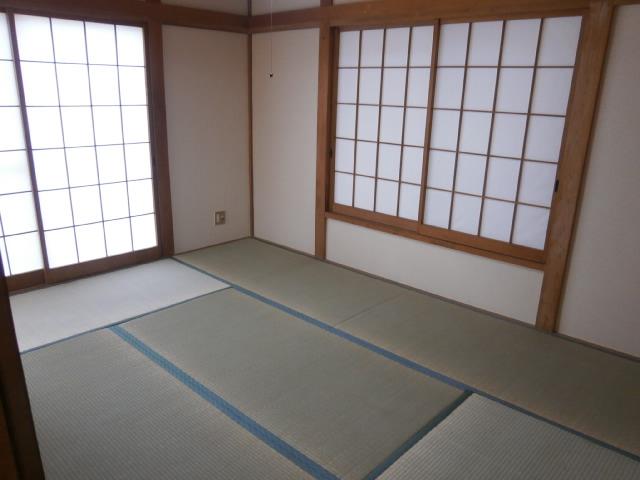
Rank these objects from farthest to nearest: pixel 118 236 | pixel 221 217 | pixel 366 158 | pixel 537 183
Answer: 1. pixel 221 217
2. pixel 118 236
3. pixel 366 158
4. pixel 537 183

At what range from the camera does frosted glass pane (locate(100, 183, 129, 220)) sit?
4332mm

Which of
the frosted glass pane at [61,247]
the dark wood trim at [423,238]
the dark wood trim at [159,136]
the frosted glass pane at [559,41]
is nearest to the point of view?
the frosted glass pane at [559,41]

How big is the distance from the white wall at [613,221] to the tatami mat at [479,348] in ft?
0.67

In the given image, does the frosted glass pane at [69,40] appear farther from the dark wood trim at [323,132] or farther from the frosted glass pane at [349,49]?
the frosted glass pane at [349,49]

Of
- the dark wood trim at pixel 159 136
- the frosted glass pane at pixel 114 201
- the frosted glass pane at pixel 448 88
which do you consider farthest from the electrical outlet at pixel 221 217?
the frosted glass pane at pixel 448 88

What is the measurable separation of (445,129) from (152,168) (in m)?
2.63

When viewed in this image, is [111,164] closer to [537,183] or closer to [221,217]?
[221,217]

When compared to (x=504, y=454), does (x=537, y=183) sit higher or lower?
higher

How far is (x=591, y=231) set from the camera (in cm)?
315

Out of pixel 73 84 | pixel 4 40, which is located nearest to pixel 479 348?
pixel 73 84

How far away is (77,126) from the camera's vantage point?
158 inches

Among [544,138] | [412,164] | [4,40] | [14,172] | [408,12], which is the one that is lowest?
[14,172]

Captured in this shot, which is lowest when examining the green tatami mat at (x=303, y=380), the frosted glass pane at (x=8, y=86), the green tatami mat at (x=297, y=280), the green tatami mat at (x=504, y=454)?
the green tatami mat at (x=504, y=454)

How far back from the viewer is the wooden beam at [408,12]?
313 cm
